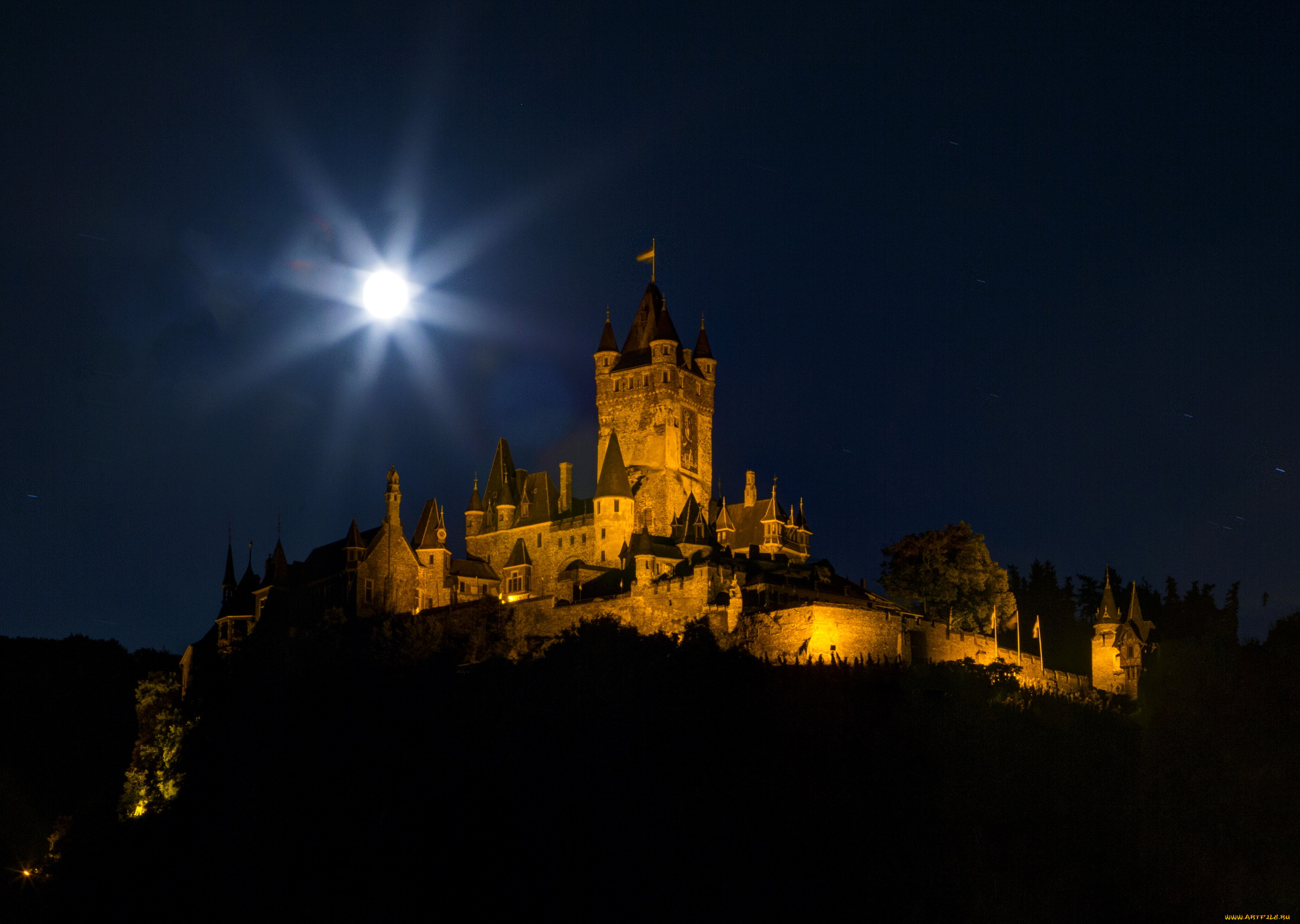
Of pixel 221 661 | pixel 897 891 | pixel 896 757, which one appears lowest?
pixel 897 891

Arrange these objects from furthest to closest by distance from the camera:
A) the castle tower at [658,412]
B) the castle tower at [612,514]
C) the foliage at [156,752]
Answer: the castle tower at [658,412] → the castle tower at [612,514] → the foliage at [156,752]

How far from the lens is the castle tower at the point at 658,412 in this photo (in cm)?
7300

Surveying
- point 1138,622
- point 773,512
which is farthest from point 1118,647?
point 773,512

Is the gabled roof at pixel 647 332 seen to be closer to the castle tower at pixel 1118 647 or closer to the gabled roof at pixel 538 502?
the gabled roof at pixel 538 502

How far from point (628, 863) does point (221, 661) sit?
2205 centimetres

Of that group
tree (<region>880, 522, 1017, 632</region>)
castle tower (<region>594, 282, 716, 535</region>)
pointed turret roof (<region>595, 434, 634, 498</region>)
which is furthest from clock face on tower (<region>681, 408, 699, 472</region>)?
tree (<region>880, 522, 1017, 632</region>)

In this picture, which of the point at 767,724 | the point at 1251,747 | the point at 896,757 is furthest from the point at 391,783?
the point at 1251,747

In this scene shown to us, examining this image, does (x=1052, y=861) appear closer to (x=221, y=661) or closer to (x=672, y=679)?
(x=672, y=679)

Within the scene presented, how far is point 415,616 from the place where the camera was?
2559 inches

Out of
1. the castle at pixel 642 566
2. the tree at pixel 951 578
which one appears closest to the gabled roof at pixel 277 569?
the castle at pixel 642 566

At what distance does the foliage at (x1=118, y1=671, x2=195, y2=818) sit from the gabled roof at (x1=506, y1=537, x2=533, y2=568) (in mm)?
13882

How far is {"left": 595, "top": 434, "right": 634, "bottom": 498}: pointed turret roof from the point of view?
70062 mm

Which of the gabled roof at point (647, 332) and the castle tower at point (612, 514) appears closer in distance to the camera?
the castle tower at point (612, 514)

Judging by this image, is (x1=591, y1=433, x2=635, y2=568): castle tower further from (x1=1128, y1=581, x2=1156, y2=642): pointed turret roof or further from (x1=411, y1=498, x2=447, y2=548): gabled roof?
(x1=1128, y1=581, x2=1156, y2=642): pointed turret roof
